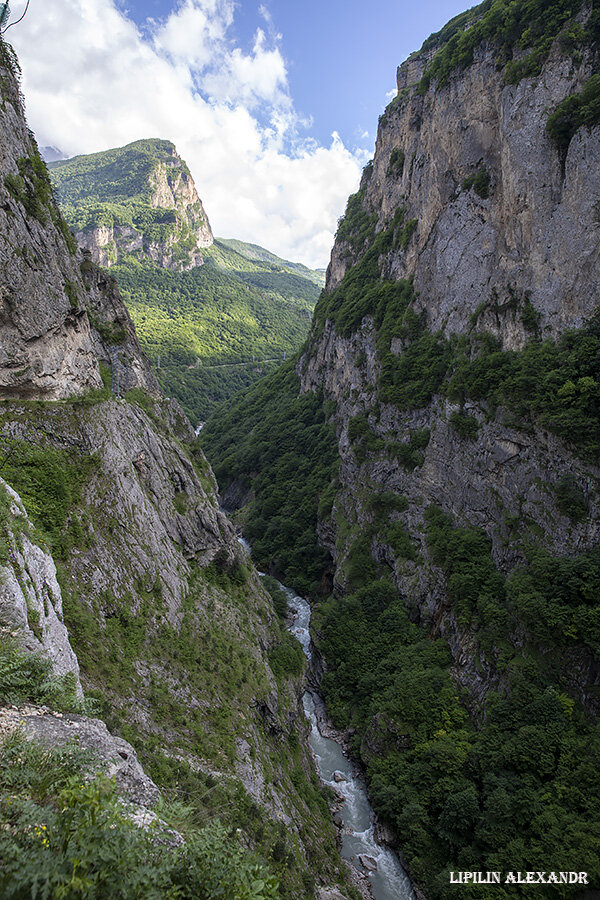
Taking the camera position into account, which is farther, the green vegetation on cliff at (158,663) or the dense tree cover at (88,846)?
the green vegetation on cliff at (158,663)

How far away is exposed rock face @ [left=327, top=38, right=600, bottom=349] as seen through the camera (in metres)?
30.9

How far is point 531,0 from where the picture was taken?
35.5 m

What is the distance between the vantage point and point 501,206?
37625 mm

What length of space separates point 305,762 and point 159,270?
165 meters

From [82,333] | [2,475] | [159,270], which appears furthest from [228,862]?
[159,270]

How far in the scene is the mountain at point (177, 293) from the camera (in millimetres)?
115312

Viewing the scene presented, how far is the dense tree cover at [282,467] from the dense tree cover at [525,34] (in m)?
41.3

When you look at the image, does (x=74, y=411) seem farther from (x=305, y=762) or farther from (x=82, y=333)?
(x=305, y=762)

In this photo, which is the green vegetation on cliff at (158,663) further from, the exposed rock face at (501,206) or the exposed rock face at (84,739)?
the exposed rock face at (501,206)

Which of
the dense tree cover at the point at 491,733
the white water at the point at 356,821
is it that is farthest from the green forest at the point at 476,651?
the white water at the point at 356,821

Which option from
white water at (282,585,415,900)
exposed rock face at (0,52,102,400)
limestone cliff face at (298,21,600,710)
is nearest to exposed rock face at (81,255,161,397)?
exposed rock face at (0,52,102,400)

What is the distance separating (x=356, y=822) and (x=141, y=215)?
19109 centimetres

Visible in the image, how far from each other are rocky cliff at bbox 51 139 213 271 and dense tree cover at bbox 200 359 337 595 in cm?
9252

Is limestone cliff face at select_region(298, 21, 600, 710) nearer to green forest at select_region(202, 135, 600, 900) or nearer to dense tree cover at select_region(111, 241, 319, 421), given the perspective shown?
green forest at select_region(202, 135, 600, 900)
